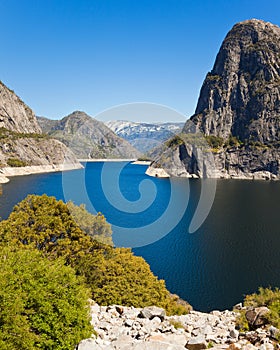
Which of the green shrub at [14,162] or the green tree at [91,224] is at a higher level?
the green shrub at [14,162]

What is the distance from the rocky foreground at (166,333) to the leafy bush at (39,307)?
1.15 meters

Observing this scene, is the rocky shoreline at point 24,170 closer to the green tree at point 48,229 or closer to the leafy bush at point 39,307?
the green tree at point 48,229

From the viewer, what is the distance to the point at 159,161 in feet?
629

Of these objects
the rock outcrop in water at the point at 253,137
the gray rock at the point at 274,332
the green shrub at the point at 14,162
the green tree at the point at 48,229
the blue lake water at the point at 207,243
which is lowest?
the blue lake water at the point at 207,243

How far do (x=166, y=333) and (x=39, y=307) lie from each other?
6293 mm

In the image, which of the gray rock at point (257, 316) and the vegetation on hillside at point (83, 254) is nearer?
the gray rock at point (257, 316)

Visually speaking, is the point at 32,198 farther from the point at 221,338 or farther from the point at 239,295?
the point at 239,295

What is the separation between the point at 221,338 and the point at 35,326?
8.76 m

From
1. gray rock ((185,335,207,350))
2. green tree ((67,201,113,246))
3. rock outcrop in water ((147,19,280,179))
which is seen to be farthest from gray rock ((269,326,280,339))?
rock outcrop in water ((147,19,280,179))

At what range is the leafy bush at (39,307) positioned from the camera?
12.5 meters

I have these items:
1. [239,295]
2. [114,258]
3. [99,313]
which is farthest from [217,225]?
[99,313]

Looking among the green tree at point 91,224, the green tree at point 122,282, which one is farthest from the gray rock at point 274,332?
the green tree at point 91,224

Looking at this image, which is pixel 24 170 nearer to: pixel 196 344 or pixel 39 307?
pixel 39 307

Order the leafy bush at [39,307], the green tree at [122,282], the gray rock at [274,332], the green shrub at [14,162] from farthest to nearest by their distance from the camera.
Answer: the green shrub at [14,162], the green tree at [122,282], the gray rock at [274,332], the leafy bush at [39,307]
